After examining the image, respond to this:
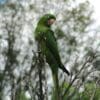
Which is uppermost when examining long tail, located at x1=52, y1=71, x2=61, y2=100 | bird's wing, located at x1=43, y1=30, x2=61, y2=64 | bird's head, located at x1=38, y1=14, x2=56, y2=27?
bird's head, located at x1=38, y1=14, x2=56, y2=27

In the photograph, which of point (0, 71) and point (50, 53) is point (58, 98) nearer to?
point (50, 53)

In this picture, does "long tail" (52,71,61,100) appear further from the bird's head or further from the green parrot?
the bird's head

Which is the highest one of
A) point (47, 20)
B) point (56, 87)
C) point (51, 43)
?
point (47, 20)

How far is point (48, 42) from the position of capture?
4207mm

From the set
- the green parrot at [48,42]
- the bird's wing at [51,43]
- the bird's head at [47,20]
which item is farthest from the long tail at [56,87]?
the bird's head at [47,20]

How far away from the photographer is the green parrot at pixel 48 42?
156 inches

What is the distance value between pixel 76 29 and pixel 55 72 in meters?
15.8

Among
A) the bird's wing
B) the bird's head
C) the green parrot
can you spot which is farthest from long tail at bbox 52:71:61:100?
the bird's head

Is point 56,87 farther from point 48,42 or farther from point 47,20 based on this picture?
point 47,20

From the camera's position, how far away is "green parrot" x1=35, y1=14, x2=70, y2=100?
3.96m

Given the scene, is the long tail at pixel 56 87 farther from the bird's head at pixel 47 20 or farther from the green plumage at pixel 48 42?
the bird's head at pixel 47 20

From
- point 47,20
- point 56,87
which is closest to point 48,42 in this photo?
point 47,20

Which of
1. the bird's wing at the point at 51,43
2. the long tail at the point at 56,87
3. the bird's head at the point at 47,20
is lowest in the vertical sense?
the long tail at the point at 56,87

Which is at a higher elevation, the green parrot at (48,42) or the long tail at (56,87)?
the green parrot at (48,42)
